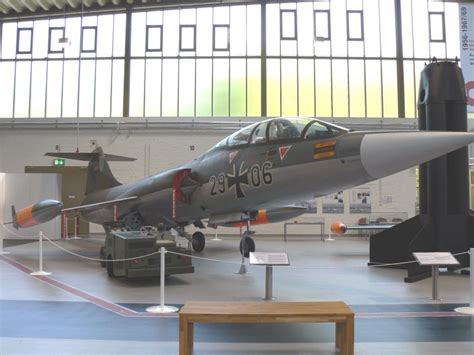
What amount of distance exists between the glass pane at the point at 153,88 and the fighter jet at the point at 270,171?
9.61m

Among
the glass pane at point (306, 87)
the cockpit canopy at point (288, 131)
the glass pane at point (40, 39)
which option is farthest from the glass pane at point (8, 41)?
the cockpit canopy at point (288, 131)

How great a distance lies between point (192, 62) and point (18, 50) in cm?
894

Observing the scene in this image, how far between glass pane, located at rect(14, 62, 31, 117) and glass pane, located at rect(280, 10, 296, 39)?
507 inches

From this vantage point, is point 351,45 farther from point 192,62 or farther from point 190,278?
point 190,278

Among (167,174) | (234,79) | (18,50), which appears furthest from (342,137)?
(18,50)

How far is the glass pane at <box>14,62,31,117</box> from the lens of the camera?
22.2 m

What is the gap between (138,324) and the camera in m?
5.43

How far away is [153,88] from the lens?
21.9 meters

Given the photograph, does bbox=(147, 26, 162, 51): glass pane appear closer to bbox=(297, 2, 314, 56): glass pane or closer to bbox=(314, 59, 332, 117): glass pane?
bbox=(297, 2, 314, 56): glass pane

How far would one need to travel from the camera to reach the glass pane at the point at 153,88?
21844 millimetres

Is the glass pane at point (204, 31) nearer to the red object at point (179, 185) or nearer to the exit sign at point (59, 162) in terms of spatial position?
the exit sign at point (59, 162)

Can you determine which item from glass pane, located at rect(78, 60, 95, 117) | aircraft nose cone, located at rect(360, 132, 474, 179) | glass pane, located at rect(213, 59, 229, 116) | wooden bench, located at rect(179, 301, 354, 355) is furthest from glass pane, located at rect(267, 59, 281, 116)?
wooden bench, located at rect(179, 301, 354, 355)

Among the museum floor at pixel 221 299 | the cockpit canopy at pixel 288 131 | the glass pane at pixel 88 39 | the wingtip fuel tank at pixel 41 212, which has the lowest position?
the museum floor at pixel 221 299

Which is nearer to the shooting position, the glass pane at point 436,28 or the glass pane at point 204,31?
the glass pane at point 204,31
